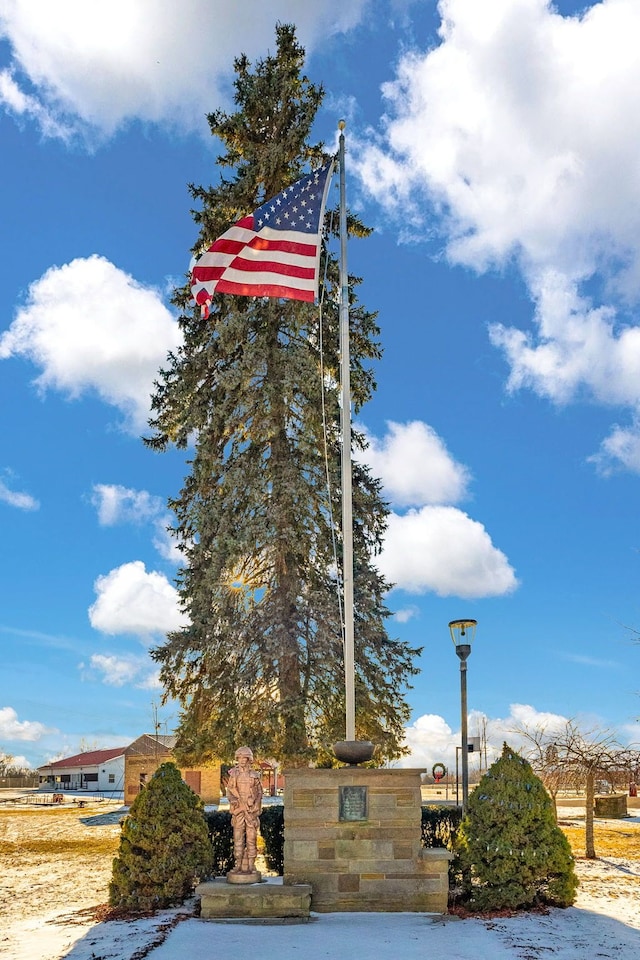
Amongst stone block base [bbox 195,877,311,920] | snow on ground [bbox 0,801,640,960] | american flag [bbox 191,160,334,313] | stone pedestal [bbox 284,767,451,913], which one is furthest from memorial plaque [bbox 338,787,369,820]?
american flag [bbox 191,160,334,313]

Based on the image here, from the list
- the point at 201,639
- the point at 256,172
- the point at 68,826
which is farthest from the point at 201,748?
the point at 68,826

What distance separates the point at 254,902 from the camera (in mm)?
11109

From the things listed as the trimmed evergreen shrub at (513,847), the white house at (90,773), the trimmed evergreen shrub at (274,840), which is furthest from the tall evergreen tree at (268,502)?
the white house at (90,773)

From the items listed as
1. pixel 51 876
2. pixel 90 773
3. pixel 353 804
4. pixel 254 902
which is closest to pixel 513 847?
pixel 353 804

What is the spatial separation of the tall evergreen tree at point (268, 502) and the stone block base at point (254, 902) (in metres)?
6.30

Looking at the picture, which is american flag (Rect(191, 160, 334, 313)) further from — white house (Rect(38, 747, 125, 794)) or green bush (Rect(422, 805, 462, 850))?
white house (Rect(38, 747, 125, 794))

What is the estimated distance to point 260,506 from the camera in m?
19.6

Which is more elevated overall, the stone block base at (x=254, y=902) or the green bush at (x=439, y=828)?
the green bush at (x=439, y=828)

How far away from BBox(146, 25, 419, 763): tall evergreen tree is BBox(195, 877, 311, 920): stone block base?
6.30 m

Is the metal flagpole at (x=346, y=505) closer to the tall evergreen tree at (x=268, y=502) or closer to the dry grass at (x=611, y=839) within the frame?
the tall evergreen tree at (x=268, y=502)

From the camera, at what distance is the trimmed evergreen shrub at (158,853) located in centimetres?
1198

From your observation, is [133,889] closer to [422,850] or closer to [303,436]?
[422,850]

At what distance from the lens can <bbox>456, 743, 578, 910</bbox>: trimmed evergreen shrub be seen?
1160cm

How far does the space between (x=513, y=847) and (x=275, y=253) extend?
9.68m
